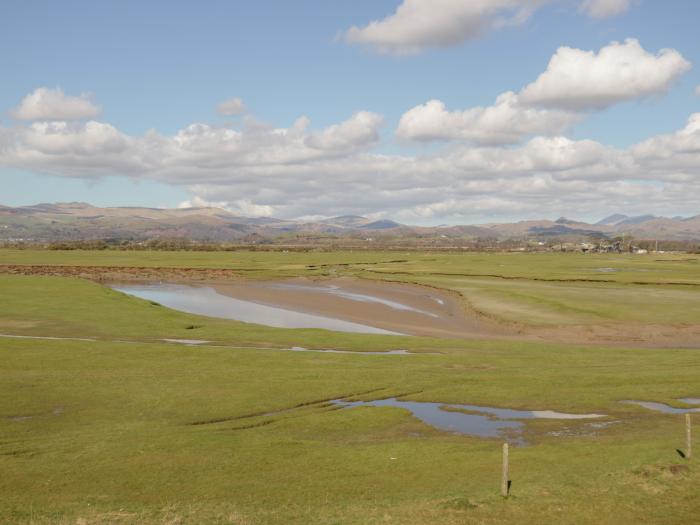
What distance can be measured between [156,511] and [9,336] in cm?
3977

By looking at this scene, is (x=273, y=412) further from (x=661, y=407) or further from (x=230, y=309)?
(x=230, y=309)

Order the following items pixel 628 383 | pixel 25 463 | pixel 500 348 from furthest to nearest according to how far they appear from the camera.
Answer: pixel 500 348 < pixel 628 383 < pixel 25 463

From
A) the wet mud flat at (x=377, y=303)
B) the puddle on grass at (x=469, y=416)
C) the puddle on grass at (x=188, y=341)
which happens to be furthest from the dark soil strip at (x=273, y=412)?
the wet mud flat at (x=377, y=303)

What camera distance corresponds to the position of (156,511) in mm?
17969

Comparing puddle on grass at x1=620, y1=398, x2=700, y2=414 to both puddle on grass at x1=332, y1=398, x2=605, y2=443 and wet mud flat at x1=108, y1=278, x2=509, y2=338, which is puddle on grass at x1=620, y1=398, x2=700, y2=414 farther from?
wet mud flat at x1=108, y1=278, x2=509, y2=338

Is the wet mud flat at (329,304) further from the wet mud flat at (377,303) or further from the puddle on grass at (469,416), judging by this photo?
the puddle on grass at (469,416)

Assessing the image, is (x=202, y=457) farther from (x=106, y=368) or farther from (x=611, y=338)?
(x=611, y=338)

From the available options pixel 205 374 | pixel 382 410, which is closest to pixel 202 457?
pixel 382 410

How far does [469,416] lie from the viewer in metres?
30.4

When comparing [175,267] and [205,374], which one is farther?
[175,267]

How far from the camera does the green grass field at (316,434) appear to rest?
18.4 m

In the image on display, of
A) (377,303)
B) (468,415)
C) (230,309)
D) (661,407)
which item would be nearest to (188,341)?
(468,415)

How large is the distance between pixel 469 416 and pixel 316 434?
27.5 feet

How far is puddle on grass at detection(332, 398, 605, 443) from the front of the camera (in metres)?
28.2
